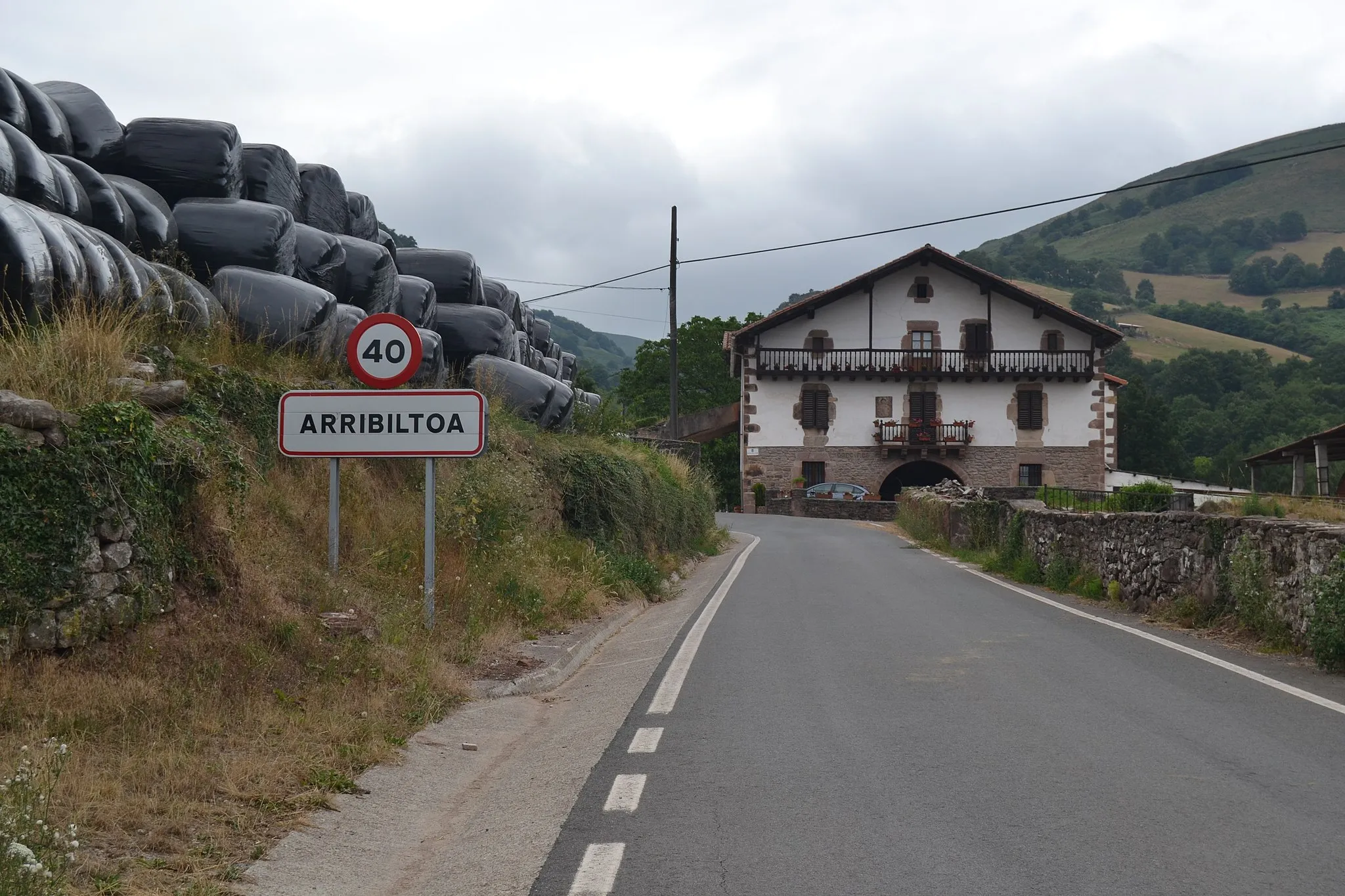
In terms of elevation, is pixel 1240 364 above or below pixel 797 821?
above

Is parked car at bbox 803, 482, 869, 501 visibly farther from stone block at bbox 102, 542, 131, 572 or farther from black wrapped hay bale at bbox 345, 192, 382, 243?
stone block at bbox 102, 542, 131, 572

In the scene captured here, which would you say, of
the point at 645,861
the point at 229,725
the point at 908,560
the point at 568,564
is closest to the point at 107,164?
the point at 568,564

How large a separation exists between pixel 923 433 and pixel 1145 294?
116880 mm

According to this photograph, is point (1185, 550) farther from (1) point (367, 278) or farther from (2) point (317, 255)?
(2) point (317, 255)

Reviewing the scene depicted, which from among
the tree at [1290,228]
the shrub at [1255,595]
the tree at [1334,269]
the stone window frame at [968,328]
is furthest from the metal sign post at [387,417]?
the tree at [1290,228]

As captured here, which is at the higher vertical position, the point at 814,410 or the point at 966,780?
the point at 814,410

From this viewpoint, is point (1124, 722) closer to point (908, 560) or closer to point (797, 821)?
point (797, 821)

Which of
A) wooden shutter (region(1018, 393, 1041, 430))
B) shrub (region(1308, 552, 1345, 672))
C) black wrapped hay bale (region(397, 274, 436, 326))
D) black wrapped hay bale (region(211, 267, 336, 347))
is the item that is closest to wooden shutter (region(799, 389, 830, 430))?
wooden shutter (region(1018, 393, 1041, 430))

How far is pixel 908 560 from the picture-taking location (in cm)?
2081

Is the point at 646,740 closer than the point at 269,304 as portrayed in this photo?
Yes

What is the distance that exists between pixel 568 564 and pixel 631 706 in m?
5.76

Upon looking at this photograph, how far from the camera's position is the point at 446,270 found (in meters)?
16.0

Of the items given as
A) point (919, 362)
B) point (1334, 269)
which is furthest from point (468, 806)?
point (1334, 269)

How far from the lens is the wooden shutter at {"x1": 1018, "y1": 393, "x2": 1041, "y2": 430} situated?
52.0 m
